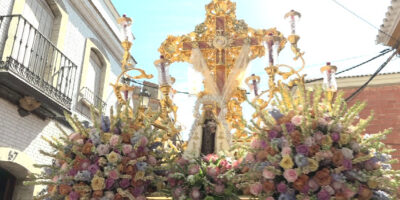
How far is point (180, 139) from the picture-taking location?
4.52m

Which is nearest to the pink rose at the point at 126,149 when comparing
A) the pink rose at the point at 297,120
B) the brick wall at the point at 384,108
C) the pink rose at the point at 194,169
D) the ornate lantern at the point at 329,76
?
the pink rose at the point at 194,169

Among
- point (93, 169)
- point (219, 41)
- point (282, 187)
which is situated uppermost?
point (219, 41)

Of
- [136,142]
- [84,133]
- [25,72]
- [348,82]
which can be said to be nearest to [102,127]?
[84,133]

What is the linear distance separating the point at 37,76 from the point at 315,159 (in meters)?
5.52

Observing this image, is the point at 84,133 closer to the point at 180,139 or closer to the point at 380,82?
the point at 180,139

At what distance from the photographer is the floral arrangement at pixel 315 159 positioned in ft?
8.85

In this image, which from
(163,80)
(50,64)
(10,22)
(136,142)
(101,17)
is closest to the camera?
(136,142)

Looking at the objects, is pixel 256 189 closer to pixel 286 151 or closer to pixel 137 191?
pixel 286 151

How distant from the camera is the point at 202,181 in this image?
320cm

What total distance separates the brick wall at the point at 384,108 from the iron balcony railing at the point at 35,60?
7658mm

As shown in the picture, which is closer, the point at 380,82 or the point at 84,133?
the point at 84,133

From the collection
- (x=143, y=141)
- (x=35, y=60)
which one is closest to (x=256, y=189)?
(x=143, y=141)

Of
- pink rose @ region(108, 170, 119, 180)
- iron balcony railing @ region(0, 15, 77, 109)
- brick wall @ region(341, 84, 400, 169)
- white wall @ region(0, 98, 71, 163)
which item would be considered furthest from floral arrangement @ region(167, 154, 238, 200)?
brick wall @ region(341, 84, 400, 169)

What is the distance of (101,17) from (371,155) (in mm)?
8459
